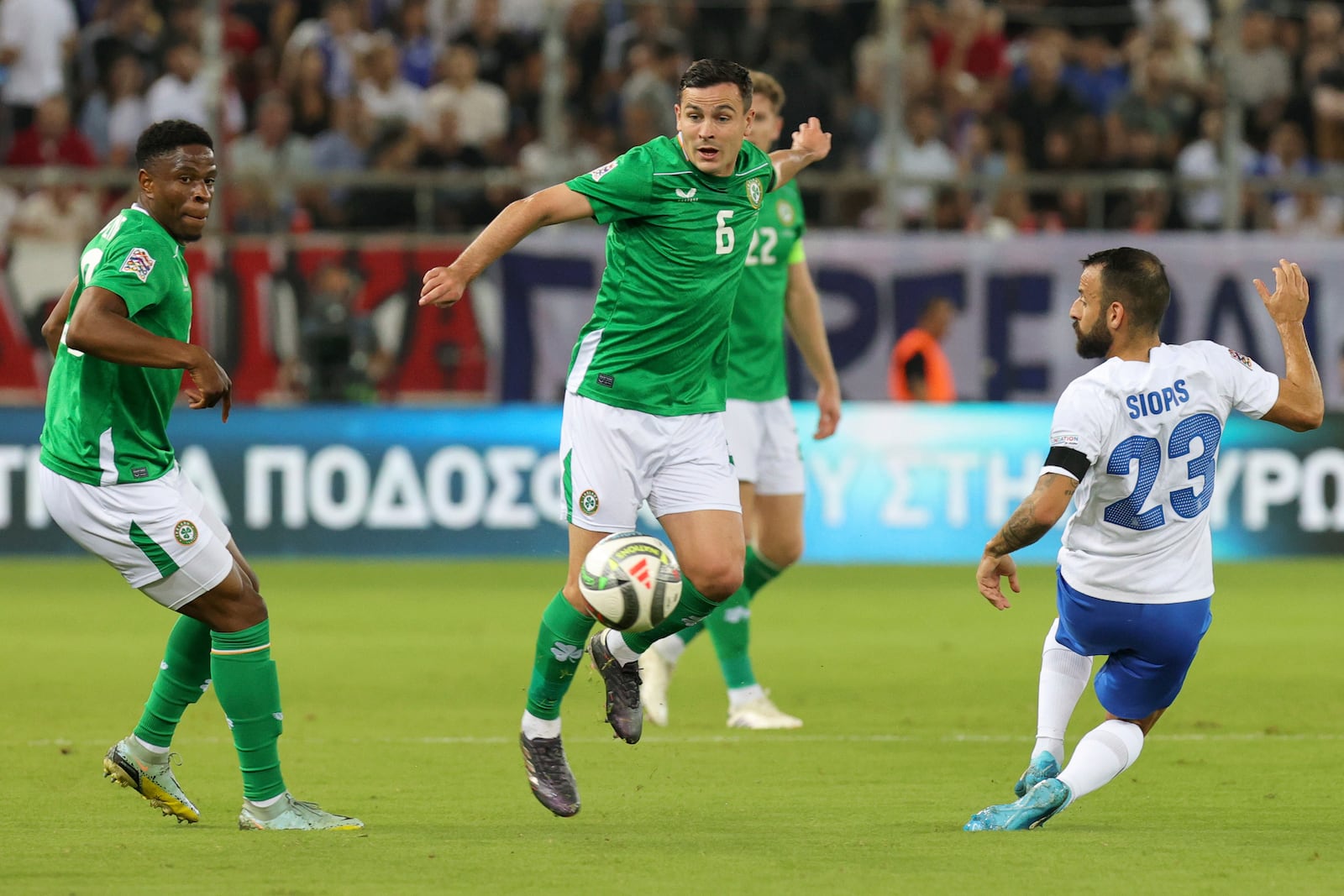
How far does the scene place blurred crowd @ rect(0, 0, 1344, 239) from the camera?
55.0ft

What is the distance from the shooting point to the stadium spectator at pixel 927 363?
16.1 meters

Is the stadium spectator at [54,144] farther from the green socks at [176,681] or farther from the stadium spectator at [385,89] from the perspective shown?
the green socks at [176,681]

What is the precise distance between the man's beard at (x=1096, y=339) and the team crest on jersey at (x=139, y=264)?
2.76 metres

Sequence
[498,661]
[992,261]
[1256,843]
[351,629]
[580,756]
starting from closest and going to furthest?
[1256,843] < [580,756] < [498,661] < [351,629] < [992,261]

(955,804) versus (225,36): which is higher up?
(225,36)

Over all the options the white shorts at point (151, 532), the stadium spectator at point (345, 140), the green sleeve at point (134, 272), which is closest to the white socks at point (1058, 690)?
the white shorts at point (151, 532)

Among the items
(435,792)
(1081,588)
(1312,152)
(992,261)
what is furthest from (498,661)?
(1312,152)

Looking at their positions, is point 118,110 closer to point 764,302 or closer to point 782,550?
point 764,302

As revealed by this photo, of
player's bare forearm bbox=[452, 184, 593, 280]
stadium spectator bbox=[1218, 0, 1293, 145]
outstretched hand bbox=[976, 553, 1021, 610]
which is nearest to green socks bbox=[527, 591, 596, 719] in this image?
player's bare forearm bbox=[452, 184, 593, 280]

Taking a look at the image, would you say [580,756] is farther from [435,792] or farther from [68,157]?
[68,157]

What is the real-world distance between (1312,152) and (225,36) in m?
9.91

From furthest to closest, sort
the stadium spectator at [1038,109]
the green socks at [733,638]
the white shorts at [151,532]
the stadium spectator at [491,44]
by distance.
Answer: the stadium spectator at [491,44] < the stadium spectator at [1038,109] < the green socks at [733,638] < the white shorts at [151,532]

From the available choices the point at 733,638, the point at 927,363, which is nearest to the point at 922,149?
the point at 927,363

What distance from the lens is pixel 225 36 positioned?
18000 mm
